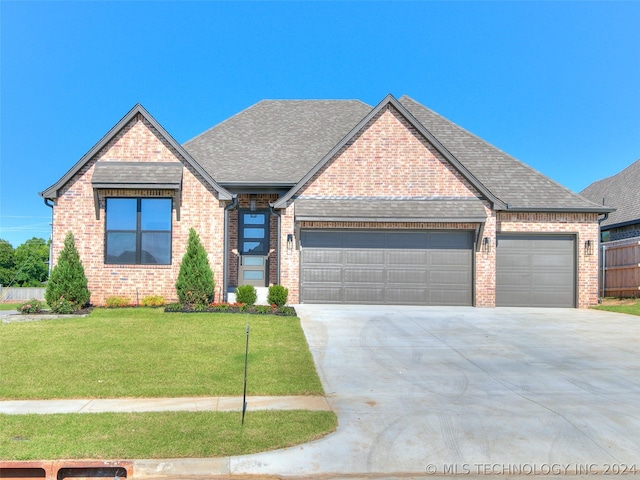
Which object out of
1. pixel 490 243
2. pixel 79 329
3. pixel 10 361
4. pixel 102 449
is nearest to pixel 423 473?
pixel 102 449

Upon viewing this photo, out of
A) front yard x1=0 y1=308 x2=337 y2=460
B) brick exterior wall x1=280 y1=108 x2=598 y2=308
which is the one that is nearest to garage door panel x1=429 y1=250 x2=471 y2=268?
brick exterior wall x1=280 y1=108 x2=598 y2=308

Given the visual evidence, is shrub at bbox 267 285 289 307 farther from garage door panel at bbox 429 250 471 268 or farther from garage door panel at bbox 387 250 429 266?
garage door panel at bbox 429 250 471 268

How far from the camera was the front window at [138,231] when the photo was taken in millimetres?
14359

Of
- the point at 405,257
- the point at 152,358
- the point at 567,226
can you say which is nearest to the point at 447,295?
the point at 405,257

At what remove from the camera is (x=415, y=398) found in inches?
243

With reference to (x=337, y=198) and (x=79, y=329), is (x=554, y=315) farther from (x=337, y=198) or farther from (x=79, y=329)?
(x=79, y=329)

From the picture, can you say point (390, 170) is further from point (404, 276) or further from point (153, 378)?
point (153, 378)

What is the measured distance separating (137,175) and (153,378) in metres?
9.04

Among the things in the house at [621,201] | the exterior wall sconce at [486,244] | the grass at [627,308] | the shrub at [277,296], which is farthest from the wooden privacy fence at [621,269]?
the shrub at [277,296]

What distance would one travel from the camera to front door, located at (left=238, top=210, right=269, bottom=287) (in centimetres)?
1645

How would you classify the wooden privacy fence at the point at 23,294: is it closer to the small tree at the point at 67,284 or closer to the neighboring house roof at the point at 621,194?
the small tree at the point at 67,284

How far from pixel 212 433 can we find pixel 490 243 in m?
12.8

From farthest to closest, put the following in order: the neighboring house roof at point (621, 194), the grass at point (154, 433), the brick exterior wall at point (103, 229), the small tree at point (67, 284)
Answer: the neighboring house roof at point (621, 194)
the brick exterior wall at point (103, 229)
the small tree at point (67, 284)
the grass at point (154, 433)

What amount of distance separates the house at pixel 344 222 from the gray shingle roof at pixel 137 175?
0.12 ft
